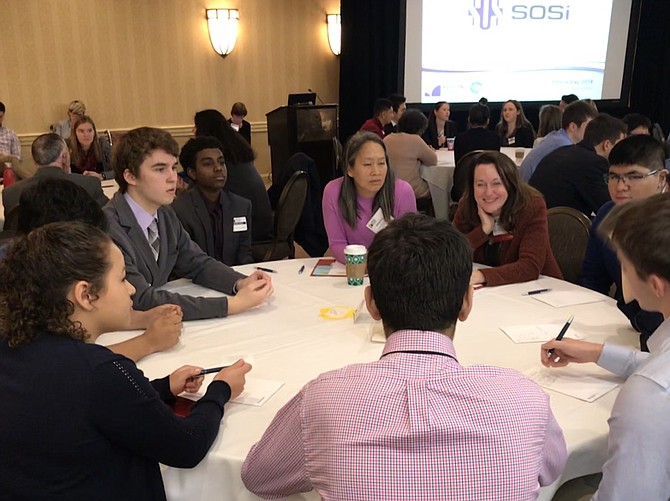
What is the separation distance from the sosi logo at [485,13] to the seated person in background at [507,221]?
22.3 ft

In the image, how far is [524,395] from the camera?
3.26 feet

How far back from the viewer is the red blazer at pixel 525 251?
7.92ft

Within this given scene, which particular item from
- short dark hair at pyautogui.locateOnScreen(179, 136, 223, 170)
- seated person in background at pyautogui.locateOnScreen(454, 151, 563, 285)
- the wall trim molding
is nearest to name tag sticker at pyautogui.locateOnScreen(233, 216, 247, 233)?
short dark hair at pyautogui.locateOnScreen(179, 136, 223, 170)

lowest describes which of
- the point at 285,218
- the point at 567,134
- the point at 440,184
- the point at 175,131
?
the point at 440,184

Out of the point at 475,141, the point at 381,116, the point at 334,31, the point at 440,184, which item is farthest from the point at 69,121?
the point at 475,141

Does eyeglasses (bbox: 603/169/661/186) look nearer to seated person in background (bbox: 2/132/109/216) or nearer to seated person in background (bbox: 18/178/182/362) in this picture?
seated person in background (bbox: 18/178/182/362)

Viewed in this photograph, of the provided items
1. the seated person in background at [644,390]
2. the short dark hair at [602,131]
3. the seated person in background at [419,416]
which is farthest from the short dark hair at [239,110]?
the seated person in background at [419,416]

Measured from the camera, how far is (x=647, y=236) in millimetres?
1233

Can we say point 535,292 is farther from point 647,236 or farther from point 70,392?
point 70,392

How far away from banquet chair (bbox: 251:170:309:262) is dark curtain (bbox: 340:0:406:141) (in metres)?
5.60

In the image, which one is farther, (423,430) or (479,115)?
(479,115)

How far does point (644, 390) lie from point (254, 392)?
0.88m

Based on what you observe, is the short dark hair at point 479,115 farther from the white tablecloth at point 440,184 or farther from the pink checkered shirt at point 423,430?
the pink checkered shirt at point 423,430

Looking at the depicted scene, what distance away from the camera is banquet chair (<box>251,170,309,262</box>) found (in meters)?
4.02
